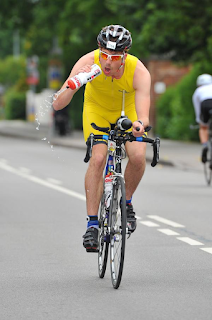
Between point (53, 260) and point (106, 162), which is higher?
point (106, 162)

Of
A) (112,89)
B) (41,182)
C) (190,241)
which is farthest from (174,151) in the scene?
(112,89)

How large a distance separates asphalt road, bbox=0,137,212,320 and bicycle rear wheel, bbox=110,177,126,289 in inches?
6.3

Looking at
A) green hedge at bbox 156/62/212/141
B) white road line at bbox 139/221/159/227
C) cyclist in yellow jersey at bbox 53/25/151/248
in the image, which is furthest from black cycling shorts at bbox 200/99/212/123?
green hedge at bbox 156/62/212/141

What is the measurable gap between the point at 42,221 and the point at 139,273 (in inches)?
147

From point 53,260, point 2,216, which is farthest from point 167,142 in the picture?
point 53,260

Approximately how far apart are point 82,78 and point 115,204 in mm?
1005

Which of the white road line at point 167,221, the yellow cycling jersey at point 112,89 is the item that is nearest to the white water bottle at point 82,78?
the yellow cycling jersey at point 112,89

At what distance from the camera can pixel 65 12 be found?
3544 cm

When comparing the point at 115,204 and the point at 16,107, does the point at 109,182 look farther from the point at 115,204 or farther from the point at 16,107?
the point at 16,107

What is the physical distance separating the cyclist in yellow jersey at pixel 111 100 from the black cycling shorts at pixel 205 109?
8004mm

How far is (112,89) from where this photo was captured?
738 cm

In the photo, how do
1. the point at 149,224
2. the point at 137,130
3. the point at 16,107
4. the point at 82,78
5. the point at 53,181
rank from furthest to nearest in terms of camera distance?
the point at 16,107 < the point at 53,181 < the point at 149,224 < the point at 137,130 < the point at 82,78

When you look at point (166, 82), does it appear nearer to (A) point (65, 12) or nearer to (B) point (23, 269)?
(A) point (65, 12)

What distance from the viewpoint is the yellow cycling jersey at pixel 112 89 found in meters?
7.30
